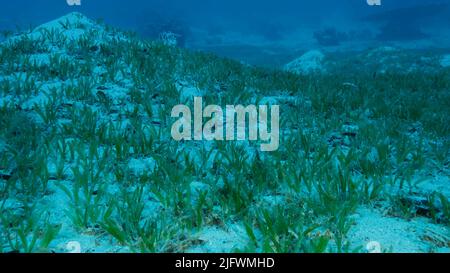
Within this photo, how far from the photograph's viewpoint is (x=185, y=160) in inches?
155

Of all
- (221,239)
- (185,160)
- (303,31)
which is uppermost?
(303,31)

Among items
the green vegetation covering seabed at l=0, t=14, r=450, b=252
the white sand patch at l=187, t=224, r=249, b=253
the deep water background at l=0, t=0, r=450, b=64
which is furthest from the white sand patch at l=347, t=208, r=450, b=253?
the deep water background at l=0, t=0, r=450, b=64

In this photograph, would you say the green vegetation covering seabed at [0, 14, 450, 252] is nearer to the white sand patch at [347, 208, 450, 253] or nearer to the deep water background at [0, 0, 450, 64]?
the white sand patch at [347, 208, 450, 253]

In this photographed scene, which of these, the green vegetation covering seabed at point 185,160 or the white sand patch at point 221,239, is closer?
the white sand patch at point 221,239

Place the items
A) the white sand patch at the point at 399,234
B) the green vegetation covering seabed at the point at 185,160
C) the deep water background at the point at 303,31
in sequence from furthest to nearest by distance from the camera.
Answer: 1. the deep water background at the point at 303,31
2. the green vegetation covering seabed at the point at 185,160
3. the white sand patch at the point at 399,234

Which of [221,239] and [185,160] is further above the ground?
[185,160]

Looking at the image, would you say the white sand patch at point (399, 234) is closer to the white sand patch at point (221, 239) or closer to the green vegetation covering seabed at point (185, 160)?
the green vegetation covering seabed at point (185, 160)

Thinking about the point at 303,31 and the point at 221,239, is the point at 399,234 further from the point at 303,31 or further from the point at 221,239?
the point at 303,31

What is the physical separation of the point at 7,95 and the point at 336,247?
5518 millimetres

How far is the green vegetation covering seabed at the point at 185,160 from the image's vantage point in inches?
110

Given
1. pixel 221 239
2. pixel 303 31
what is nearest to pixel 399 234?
pixel 221 239

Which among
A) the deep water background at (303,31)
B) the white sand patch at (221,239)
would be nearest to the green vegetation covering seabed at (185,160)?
the white sand patch at (221,239)

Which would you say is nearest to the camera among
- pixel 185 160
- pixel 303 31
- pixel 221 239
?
pixel 221 239

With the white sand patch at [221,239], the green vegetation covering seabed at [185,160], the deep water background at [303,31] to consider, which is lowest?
the white sand patch at [221,239]
